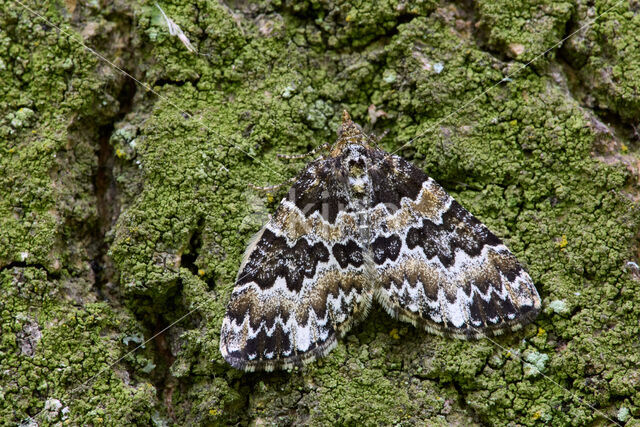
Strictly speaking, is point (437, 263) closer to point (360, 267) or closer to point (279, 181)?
point (360, 267)

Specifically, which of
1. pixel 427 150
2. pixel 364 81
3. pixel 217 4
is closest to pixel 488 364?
pixel 427 150

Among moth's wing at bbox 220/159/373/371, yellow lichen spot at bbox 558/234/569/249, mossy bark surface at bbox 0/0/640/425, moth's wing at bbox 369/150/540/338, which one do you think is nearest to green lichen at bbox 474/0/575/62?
mossy bark surface at bbox 0/0/640/425

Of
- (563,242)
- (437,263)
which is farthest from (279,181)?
(563,242)

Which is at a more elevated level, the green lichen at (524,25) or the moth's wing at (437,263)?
the green lichen at (524,25)

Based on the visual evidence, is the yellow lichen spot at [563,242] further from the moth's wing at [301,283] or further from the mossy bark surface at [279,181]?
the moth's wing at [301,283]

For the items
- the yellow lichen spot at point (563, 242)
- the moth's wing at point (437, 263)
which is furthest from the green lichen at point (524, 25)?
the yellow lichen spot at point (563, 242)

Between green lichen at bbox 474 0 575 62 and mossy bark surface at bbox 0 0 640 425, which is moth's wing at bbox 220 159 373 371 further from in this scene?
green lichen at bbox 474 0 575 62

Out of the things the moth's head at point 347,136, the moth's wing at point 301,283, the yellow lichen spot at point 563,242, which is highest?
the moth's head at point 347,136
